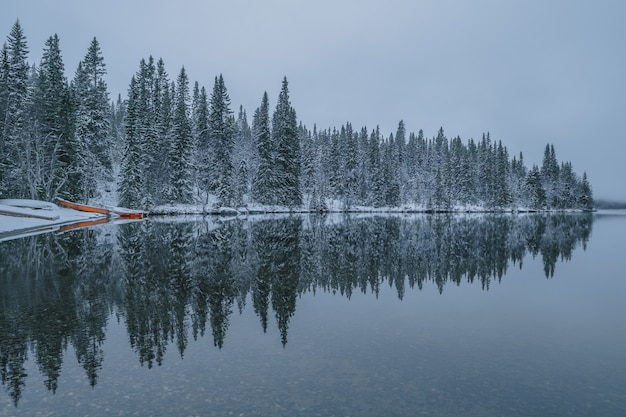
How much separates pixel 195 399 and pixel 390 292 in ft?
30.0

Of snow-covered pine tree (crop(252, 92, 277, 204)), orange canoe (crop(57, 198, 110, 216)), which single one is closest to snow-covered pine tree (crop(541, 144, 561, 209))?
snow-covered pine tree (crop(252, 92, 277, 204))

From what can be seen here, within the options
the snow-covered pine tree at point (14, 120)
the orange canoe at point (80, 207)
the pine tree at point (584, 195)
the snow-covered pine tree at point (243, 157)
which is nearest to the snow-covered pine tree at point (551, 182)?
the pine tree at point (584, 195)

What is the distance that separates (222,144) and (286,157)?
12152mm

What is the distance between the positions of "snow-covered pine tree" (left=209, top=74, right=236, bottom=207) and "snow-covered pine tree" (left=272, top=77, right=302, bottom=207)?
28.9ft

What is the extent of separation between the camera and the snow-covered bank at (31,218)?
30336 millimetres

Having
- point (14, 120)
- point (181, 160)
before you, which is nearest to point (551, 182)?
point (181, 160)

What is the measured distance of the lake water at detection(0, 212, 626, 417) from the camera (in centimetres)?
610

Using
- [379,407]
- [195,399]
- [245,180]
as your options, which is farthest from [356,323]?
[245,180]

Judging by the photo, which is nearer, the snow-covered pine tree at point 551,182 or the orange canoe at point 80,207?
the orange canoe at point 80,207

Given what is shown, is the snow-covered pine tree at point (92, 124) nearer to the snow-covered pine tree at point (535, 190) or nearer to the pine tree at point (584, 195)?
the snow-covered pine tree at point (535, 190)

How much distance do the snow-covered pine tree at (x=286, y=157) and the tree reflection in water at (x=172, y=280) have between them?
46.3 m

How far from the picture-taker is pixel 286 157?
246 ft

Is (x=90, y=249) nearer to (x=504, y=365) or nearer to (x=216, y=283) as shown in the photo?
(x=216, y=283)

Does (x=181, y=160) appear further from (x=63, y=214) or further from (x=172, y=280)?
(x=172, y=280)
